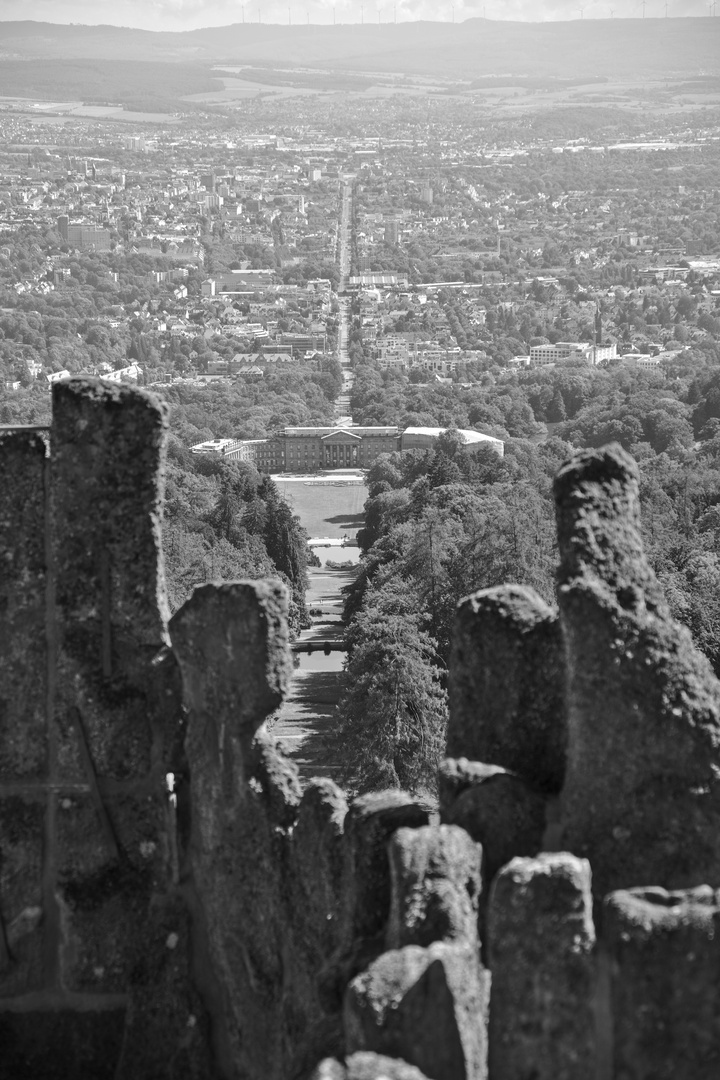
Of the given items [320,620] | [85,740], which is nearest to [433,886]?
[85,740]

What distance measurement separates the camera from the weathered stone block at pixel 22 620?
453 inches

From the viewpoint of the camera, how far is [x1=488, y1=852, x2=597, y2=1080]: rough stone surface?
8.41 m

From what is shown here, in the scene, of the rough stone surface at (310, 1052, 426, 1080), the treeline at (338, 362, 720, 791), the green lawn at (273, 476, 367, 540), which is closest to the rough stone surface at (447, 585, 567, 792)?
the rough stone surface at (310, 1052, 426, 1080)

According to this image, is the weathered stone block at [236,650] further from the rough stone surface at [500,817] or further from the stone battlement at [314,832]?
the rough stone surface at [500,817]

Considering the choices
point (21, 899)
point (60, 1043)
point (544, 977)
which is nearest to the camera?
point (544, 977)

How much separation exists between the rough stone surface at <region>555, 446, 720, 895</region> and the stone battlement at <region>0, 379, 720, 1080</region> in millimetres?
12

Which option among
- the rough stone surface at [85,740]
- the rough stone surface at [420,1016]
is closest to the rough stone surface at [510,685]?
the rough stone surface at [85,740]

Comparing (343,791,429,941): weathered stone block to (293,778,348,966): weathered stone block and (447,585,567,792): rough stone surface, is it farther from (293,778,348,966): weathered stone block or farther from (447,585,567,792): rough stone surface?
(447,585,567,792): rough stone surface

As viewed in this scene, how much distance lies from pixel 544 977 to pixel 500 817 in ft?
4.21

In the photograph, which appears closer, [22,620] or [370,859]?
[370,859]

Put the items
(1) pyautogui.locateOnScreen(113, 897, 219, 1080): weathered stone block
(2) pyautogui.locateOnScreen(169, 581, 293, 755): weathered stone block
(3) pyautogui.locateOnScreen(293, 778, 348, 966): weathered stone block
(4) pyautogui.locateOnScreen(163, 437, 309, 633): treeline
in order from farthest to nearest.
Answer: (4) pyautogui.locateOnScreen(163, 437, 309, 633): treeline, (1) pyautogui.locateOnScreen(113, 897, 219, 1080): weathered stone block, (2) pyautogui.locateOnScreen(169, 581, 293, 755): weathered stone block, (3) pyautogui.locateOnScreen(293, 778, 348, 966): weathered stone block

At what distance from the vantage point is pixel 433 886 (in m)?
8.84

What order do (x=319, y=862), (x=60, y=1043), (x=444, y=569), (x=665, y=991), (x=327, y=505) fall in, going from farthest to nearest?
(x=327, y=505)
(x=444, y=569)
(x=60, y=1043)
(x=319, y=862)
(x=665, y=991)

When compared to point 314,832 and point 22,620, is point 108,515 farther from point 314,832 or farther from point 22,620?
point 314,832
